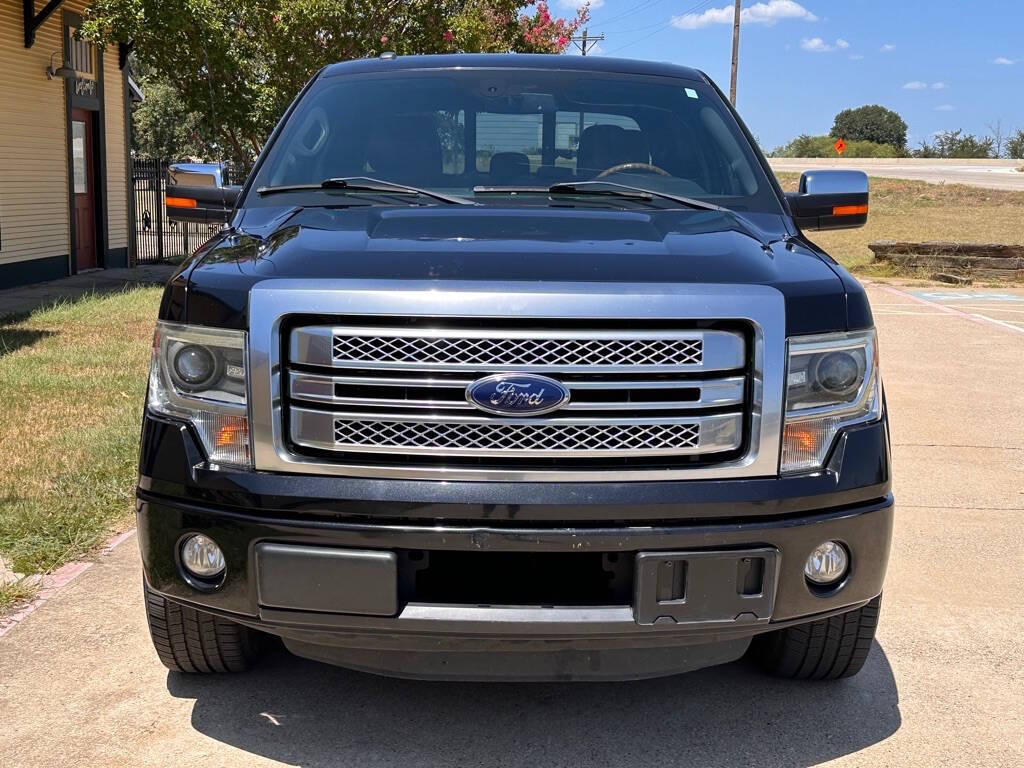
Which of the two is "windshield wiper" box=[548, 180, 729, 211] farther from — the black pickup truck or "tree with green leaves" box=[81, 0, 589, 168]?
"tree with green leaves" box=[81, 0, 589, 168]

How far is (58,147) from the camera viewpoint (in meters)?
15.7

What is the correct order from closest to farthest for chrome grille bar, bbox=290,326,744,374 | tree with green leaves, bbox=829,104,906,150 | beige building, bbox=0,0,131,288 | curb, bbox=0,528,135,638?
chrome grille bar, bbox=290,326,744,374 → curb, bbox=0,528,135,638 → beige building, bbox=0,0,131,288 → tree with green leaves, bbox=829,104,906,150

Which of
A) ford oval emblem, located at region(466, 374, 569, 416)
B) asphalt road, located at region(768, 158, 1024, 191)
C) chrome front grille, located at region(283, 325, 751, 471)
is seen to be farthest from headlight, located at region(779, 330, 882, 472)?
asphalt road, located at region(768, 158, 1024, 191)

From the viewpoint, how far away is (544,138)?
4152 mm

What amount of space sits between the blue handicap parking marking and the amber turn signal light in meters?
10.9

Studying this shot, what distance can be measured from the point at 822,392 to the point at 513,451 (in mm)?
795

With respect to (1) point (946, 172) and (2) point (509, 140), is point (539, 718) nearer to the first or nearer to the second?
(2) point (509, 140)

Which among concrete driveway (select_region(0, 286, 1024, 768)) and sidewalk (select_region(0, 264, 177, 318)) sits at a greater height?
sidewalk (select_region(0, 264, 177, 318))

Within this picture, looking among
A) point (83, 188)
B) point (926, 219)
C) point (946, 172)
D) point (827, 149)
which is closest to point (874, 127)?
point (827, 149)

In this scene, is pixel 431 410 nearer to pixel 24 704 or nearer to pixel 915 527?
pixel 24 704

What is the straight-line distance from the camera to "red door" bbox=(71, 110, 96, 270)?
16438mm

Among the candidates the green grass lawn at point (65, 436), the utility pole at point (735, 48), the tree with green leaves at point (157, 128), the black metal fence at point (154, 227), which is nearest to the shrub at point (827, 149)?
the utility pole at point (735, 48)

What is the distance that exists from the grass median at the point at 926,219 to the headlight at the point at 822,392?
48.9ft

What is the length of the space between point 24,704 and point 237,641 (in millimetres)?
626
